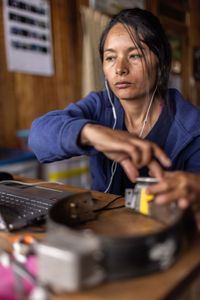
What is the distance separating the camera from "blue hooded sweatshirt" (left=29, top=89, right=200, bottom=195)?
77 centimetres

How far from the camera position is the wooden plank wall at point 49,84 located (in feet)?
6.92

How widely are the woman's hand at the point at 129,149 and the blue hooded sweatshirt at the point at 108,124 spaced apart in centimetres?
6

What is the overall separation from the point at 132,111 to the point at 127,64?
0.18 m

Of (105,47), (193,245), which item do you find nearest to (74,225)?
(193,245)

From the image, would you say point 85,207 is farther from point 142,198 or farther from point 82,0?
point 82,0

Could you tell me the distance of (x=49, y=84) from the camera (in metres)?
2.40

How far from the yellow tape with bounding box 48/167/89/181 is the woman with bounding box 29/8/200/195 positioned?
2.95 ft

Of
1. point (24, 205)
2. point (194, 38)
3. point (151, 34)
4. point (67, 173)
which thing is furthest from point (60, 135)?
point (194, 38)

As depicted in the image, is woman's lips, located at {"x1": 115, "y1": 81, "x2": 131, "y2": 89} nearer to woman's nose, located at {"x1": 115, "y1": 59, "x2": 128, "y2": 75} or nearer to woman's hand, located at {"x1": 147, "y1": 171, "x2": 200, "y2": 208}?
woman's nose, located at {"x1": 115, "y1": 59, "x2": 128, "y2": 75}

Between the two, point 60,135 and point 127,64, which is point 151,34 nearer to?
point 127,64

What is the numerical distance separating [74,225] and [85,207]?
0.05 meters

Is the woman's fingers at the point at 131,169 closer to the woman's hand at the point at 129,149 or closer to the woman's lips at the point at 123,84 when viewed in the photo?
the woman's hand at the point at 129,149

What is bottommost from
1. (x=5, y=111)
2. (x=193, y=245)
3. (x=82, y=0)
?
(x=193, y=245)

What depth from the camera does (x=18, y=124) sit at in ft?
7.20
